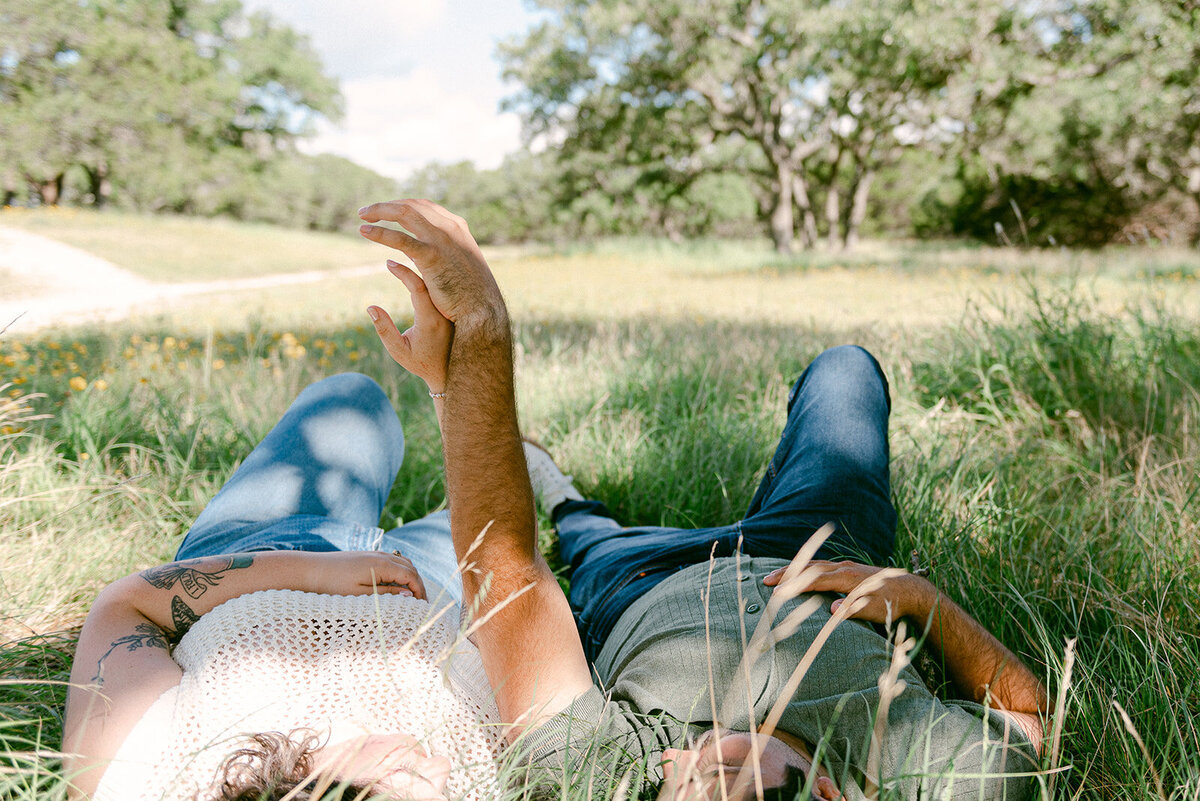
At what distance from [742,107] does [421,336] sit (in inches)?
682

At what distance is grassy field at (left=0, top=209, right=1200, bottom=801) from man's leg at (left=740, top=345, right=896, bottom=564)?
23 cm

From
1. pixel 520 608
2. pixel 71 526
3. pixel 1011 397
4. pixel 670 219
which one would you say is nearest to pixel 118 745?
pixel 520 608

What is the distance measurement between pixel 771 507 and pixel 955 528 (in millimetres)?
591

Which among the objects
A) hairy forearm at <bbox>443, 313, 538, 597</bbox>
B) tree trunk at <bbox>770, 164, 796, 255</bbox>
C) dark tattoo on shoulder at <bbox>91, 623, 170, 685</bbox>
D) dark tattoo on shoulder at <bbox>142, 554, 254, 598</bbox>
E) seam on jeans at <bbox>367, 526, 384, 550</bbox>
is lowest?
seam on jeans at <bbox>367, 526, 384, 550</bbox>

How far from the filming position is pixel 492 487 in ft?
3.99

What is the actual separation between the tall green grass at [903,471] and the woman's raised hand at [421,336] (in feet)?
2.57

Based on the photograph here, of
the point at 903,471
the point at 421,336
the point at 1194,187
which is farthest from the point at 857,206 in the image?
the point at 421,336

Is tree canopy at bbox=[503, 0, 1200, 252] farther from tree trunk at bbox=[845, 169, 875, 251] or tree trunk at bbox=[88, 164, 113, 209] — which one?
tree trunk at bbox=[88, 164, 113, 209]

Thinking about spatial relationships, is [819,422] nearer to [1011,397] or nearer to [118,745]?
[1011,397]

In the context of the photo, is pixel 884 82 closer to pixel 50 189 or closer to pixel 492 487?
pixel 492 487

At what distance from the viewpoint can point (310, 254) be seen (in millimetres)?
18969

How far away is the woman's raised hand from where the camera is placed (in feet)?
4.00

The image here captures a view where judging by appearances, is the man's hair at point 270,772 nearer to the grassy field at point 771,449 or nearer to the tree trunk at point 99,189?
the grassy field at point 771,449

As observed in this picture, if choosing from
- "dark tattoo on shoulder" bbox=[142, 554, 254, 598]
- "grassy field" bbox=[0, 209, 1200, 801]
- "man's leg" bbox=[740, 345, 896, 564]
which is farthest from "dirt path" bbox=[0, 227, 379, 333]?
"man's leg" bbox=[740, 345, 896, 564]
